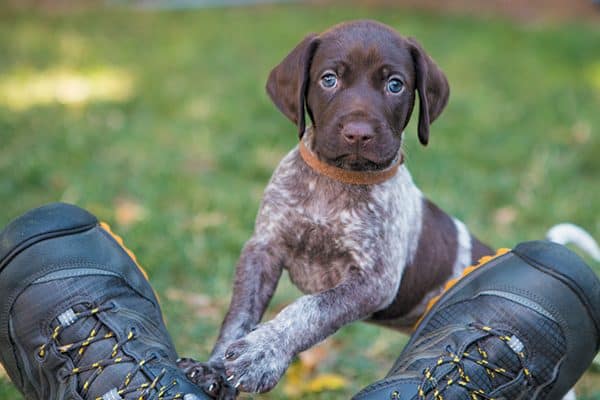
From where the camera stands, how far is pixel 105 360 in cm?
314

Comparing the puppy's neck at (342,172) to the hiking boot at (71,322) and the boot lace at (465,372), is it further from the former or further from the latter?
the hiking boot at (71,322)

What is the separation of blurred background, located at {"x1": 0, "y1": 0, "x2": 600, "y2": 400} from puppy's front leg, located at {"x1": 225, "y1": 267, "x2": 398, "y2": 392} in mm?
707

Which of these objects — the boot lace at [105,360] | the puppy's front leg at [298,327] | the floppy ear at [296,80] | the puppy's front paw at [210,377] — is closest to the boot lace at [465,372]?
the puppy's front leg at [298,327]

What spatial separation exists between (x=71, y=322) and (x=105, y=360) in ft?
0.74

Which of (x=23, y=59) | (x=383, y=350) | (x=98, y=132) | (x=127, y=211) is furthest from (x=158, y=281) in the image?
(x=23, y=59)

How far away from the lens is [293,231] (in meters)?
3.54

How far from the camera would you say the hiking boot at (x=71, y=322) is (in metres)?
3.10

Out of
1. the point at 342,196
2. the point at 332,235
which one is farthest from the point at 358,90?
the point at 332,235

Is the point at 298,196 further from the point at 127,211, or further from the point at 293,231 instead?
the point at 127,211

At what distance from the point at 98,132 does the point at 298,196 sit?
389cm

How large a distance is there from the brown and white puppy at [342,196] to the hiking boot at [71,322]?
1.00 ft

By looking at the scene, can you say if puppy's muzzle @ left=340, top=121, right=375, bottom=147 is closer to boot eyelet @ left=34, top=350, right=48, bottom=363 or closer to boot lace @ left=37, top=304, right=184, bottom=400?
boot lace @ left=37, top=304, right=184, bottom=400

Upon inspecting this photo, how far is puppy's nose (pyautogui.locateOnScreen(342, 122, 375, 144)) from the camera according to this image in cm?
323

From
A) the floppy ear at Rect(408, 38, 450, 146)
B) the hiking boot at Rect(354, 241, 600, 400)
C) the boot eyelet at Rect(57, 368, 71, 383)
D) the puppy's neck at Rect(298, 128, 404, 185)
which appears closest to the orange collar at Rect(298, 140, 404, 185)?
the puppy's neck at Rect(298, 128, 404, 185)
